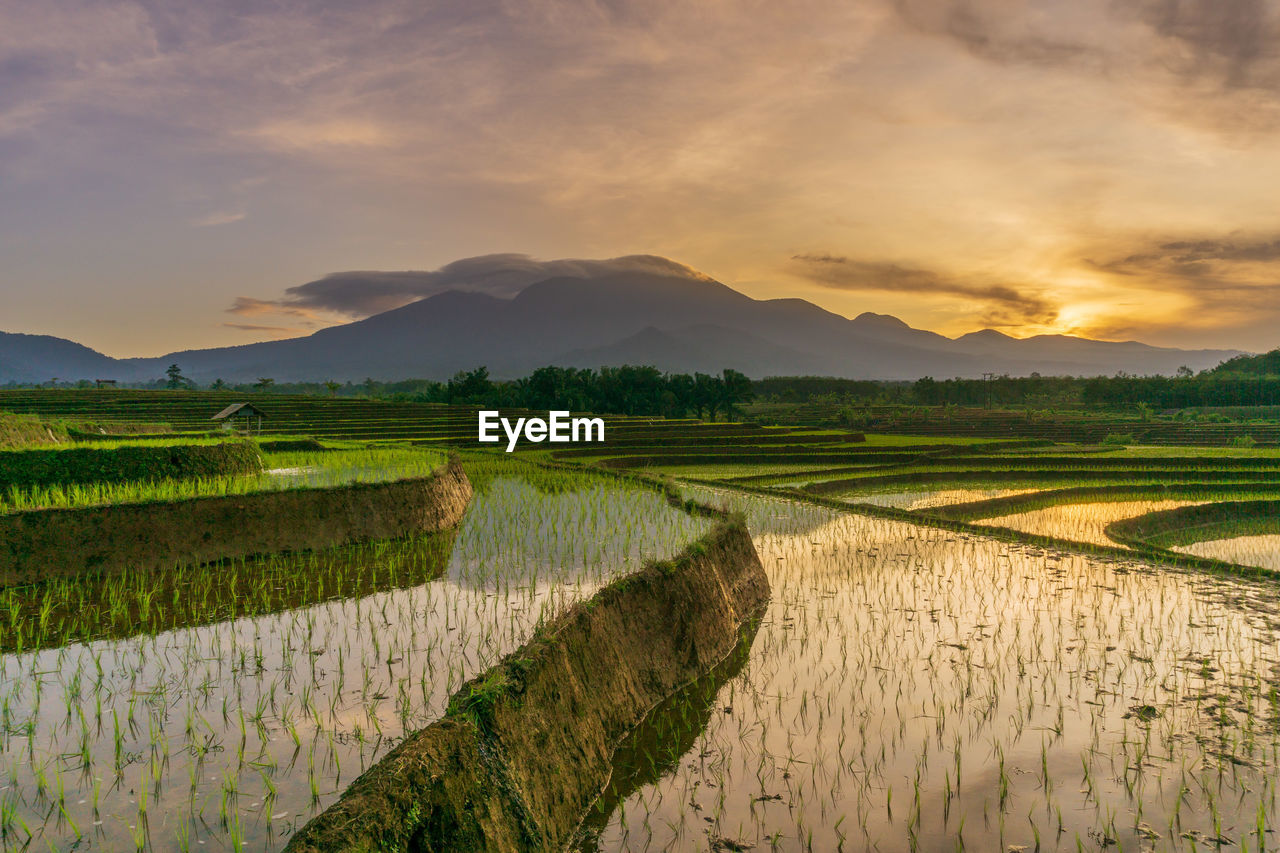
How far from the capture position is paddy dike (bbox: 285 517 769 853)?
119 inches

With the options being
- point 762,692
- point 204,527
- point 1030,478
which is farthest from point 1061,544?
point 204,527

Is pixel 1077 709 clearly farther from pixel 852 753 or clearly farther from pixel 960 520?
pixel 960 520

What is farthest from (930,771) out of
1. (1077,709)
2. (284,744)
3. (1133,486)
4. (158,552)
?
(1133,486)

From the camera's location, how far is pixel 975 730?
17.1 ft

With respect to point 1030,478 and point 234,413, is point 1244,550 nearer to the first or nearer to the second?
point 1030,478

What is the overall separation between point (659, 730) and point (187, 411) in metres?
40.5

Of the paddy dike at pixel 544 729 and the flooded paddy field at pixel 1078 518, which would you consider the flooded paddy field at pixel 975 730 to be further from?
the flooded paddy field at pixel 1078 518

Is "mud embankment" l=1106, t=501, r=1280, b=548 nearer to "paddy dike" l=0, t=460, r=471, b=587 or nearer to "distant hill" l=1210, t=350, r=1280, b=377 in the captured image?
"paddy dike" l=0, t=460, r=471, b=587

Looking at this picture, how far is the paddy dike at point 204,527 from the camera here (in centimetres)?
825

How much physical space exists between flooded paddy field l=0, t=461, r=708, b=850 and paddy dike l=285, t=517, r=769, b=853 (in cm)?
91

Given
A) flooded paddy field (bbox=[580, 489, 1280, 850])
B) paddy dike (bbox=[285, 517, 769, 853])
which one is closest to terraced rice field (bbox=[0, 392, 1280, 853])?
flooded paddy field (bbox=[580, 489, 1280, 850])

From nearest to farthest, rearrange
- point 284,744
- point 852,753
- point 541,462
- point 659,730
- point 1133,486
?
1. point 284,744
2. point 852,753
3. point 659,730
4. point 1133,486
5. point 541,462

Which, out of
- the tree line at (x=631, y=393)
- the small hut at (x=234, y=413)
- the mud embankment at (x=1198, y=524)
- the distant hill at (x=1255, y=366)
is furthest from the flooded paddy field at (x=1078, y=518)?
the distant hill at (x=1255, y=366)

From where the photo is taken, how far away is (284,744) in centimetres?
442
